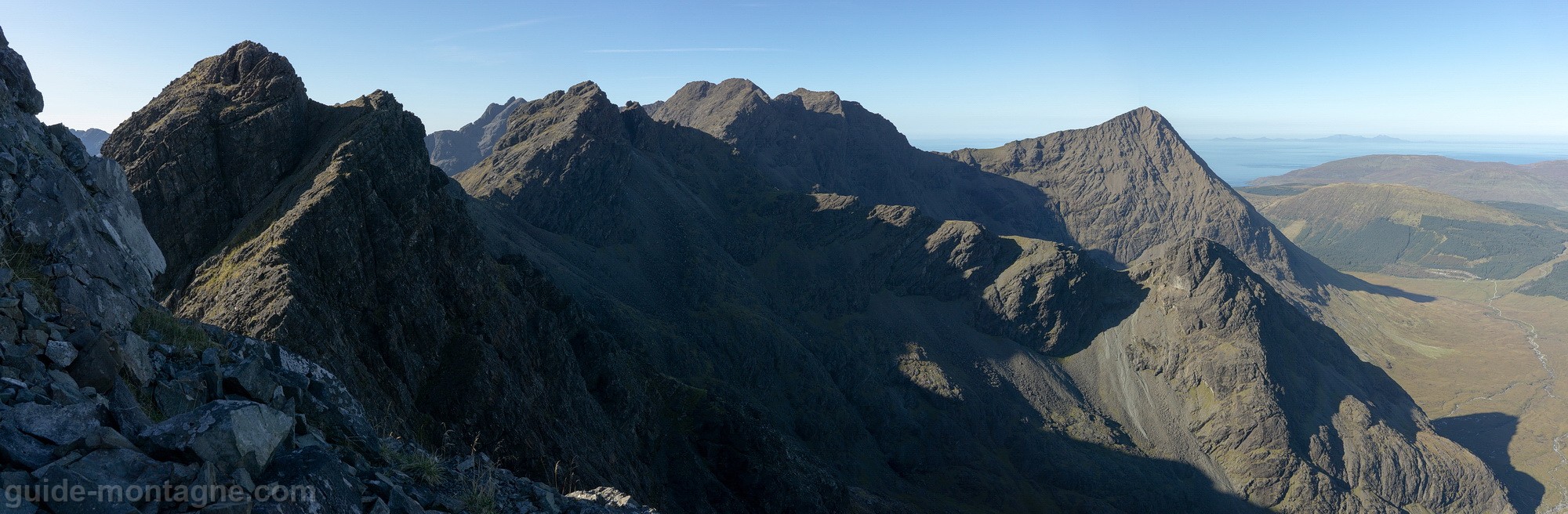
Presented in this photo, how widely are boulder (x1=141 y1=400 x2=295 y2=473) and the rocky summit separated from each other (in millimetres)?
34

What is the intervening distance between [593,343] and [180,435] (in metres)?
49.8

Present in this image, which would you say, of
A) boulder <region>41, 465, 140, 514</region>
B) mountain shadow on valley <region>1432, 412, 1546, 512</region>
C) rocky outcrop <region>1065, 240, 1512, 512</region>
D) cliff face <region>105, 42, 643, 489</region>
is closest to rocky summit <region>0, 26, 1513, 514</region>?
boulder <region>41, 465, 140, 514</region>

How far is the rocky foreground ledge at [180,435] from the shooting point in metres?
7.15

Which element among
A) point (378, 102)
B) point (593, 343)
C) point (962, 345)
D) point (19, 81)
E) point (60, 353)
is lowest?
point (962, 345)

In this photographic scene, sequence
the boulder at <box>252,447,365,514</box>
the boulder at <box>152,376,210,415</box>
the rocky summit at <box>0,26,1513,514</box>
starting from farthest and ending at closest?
the rocky summit at <box>0,26,1513,514</box>, the boulder at <box>152,376,210,415</box>, the boulder at <box>252,447,365,514</box>

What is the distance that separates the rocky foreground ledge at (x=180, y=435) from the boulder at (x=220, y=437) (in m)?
0.01

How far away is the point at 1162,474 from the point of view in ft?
381

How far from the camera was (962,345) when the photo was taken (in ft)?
445

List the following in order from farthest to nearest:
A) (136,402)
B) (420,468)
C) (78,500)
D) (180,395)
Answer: (420,468)
(180,395)
(136,402)
(78,500)

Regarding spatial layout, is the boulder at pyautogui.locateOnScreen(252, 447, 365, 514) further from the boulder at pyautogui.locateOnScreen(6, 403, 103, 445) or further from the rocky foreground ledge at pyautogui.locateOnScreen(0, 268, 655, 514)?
the boulder at pyautogui.locateOnScreen(6, 403, 103, 445)

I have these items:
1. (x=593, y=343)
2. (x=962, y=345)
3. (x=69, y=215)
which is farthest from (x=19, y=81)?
(x=962, y=345)

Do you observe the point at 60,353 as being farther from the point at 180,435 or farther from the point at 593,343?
the point at 593,343

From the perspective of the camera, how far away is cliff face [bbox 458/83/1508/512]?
354 feet

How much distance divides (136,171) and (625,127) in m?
129
